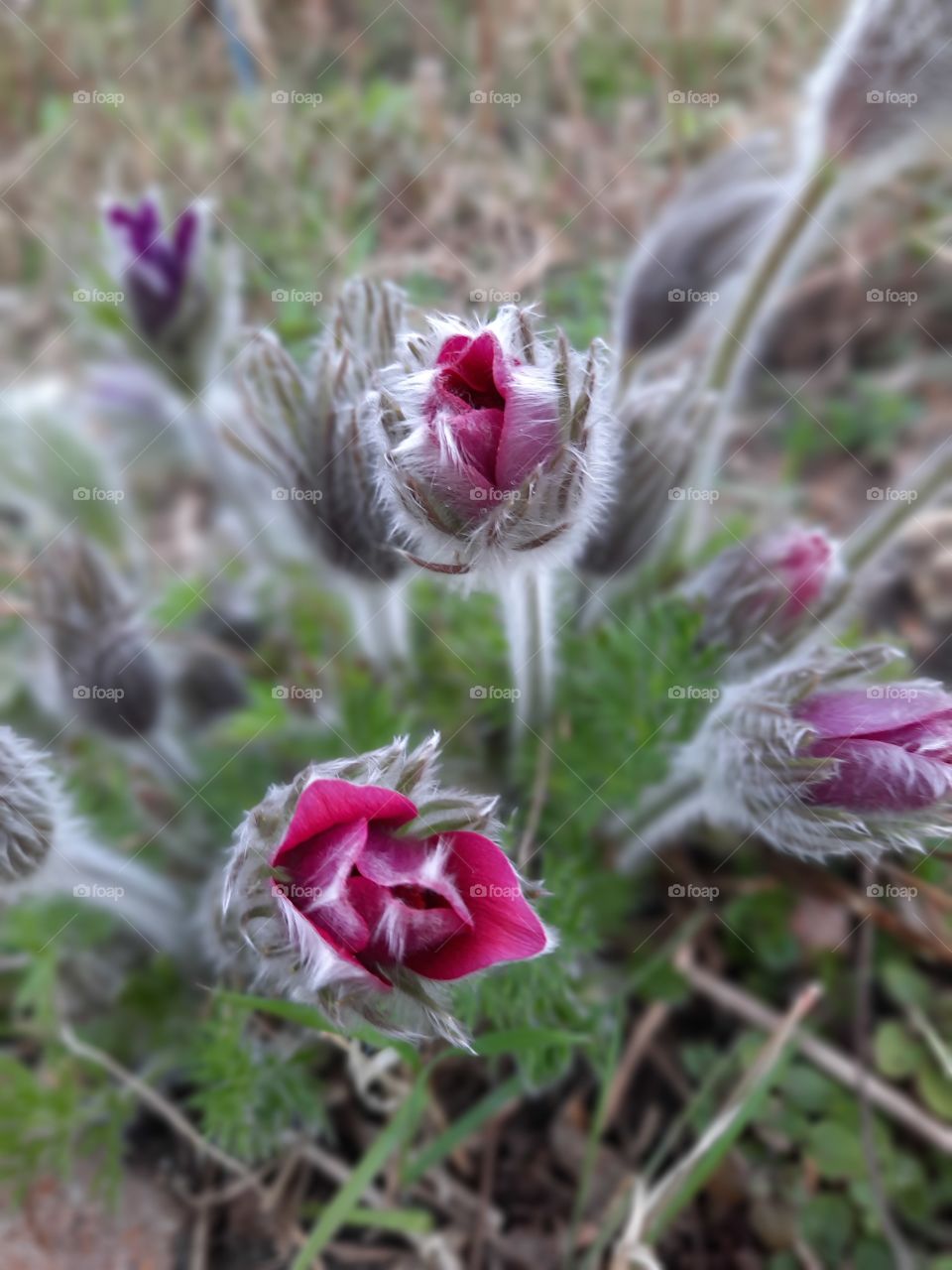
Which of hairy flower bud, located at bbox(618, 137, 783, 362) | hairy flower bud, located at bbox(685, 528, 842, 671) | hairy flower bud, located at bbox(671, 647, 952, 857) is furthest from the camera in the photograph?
hairy flower bud, located at bbox(618, 137, 783, 362)

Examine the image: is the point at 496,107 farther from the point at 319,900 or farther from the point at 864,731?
the point at 319,900

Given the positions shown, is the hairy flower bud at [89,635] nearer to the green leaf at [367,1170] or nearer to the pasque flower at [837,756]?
the green leaf at [367,1170]

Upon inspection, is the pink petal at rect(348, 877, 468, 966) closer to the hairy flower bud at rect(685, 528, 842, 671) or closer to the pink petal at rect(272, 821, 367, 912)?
the pink petal at rect(272, 821, 367, 912)

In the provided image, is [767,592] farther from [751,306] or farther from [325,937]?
[325,937]

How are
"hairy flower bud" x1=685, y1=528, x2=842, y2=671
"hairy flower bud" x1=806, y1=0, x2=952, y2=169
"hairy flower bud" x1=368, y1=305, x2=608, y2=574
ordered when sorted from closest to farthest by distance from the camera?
"hairy flower bud" x1=368, y1=305, x2=608, y2=574
"hairy flower bud" x1=685, y1=528, x2=842, y2=671
"hairy flower bud" x1=806, y1=0, x2=952, y2=169

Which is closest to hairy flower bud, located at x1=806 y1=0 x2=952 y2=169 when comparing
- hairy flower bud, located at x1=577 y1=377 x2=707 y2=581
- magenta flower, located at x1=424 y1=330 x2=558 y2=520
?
hairy flower bud, located at x1=577 y1=377 x2=707 y2=581

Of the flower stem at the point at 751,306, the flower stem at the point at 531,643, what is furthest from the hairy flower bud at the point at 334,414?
the flower stem at the point at 751,306

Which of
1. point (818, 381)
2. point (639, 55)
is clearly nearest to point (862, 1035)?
point (818, 381)
